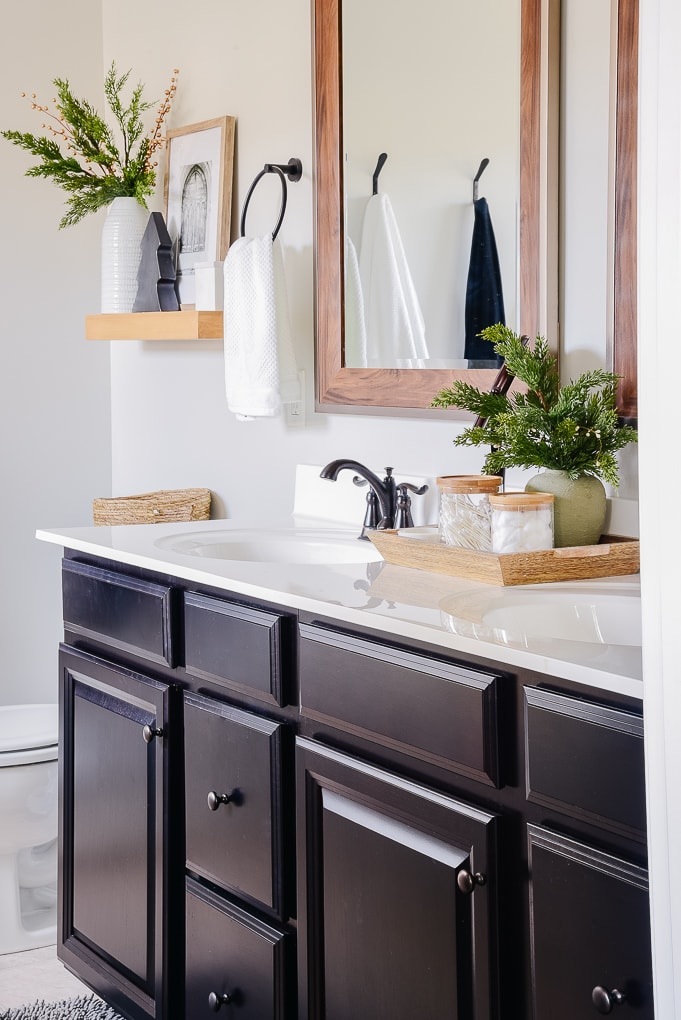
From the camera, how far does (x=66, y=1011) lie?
2.11 metres

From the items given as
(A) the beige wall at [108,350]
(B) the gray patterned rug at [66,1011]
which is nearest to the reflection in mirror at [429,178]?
(A) the beige wall at [108,350]

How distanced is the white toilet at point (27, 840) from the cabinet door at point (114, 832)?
1.12 ft

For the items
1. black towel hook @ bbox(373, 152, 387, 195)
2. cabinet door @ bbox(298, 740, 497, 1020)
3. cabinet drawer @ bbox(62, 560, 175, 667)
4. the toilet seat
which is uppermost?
black towel hook @ bbox(373, 152, 387, 195)

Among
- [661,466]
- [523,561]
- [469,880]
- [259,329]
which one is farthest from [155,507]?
[661,466]

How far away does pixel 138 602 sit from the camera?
1761mm

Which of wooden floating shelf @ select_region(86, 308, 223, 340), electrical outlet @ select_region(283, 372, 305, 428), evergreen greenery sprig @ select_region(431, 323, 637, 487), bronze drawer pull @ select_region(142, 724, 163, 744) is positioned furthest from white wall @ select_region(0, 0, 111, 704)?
evergreen greenery sprig @ select_region(431, 323, 637, 487)

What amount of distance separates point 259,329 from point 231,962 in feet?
3.77

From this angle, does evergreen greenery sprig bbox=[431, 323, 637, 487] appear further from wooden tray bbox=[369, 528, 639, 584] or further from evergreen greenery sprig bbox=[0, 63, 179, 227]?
evergreen greenery sprig bbox=[0, 63, 179, 227]

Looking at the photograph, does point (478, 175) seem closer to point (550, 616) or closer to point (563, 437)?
point (563, 437)

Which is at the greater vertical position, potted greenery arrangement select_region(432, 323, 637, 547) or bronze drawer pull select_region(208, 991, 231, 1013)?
potted greenery arrangement select_region(432, 323, 637, 547)

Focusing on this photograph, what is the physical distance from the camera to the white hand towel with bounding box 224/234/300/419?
2166mm

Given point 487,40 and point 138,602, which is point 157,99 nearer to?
point 487,40

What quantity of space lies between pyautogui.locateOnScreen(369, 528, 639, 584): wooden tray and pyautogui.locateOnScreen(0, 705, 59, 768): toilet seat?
3.67 ft

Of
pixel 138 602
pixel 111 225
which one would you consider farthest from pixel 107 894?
pixel 111 225
